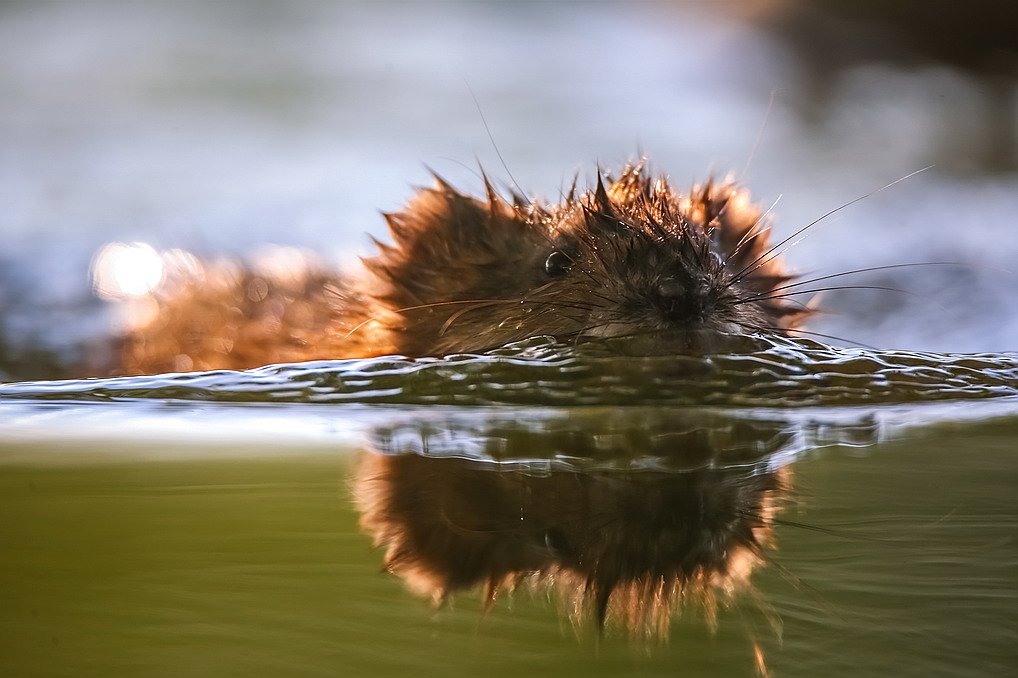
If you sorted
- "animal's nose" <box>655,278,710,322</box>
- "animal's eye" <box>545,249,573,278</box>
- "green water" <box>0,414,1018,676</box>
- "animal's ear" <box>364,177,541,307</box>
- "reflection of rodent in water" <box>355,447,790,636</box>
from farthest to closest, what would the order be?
"animal's ear" <box>364,177,541,307</box> < "animal's eye" <box>545,249,573,278</box> < "animal's nose" <box>655,278,710,322</box> < "reflection of rodent in water" <box>355,447,790,636</box> < "green water" <box>0,414,1018,676</box>

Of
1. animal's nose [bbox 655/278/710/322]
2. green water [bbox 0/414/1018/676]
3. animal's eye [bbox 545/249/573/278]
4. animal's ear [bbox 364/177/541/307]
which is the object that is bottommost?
green water [bbox 0/414/1018/676]

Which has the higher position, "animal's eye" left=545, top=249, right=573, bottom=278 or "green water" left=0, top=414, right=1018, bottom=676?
"animal's eye" left=545, top=249, right=573, bottom=278

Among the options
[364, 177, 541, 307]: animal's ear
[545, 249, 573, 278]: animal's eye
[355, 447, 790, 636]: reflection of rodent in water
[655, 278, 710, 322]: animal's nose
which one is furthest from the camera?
[364, 177, 541, 307]: animal's ear

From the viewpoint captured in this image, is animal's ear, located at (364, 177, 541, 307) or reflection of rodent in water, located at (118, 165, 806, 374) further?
animal's ear, located at (364, 177, 541, 307)

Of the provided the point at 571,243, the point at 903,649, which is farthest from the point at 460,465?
the point at 571,243

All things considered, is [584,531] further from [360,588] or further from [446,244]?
[446,244]

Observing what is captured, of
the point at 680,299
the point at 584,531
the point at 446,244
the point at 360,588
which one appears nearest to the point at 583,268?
the point at 680,299

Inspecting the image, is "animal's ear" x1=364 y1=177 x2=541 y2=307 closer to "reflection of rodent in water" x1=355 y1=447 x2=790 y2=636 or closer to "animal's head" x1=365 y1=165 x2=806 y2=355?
"animal's head" x1=365 y1=165 x2=806 y2=355

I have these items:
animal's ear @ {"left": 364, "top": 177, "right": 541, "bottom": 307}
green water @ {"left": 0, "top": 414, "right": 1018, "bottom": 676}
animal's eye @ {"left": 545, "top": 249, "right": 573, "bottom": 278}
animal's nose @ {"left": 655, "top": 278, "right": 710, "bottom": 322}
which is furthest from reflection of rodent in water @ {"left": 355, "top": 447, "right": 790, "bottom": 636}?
animal's ear @ {"left": 364, "top": 177, "right": 541, "bottom": 307}
